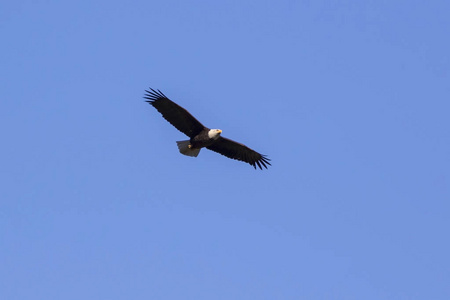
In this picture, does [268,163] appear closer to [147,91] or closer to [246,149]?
[246,149]

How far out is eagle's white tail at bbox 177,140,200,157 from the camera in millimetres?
27281

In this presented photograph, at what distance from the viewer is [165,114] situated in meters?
27.0

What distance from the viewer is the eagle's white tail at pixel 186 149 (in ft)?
89.5

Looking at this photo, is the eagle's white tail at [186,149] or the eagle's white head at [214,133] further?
the eagle's white tail at [186,149]

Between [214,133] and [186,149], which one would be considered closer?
[214,133]

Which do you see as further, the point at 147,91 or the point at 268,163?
the point at 268,163

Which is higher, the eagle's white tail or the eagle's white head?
the eagle's white head

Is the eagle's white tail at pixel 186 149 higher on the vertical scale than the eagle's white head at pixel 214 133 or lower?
lower

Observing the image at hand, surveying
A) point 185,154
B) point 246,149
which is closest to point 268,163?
point 246,149

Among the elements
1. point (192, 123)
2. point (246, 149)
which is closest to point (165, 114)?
point (192, 123)

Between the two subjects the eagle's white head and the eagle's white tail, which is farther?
the eagle's white tail

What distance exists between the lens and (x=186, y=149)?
27.3 meters

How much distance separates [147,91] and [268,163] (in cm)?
440

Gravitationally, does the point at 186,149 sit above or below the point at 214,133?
below
